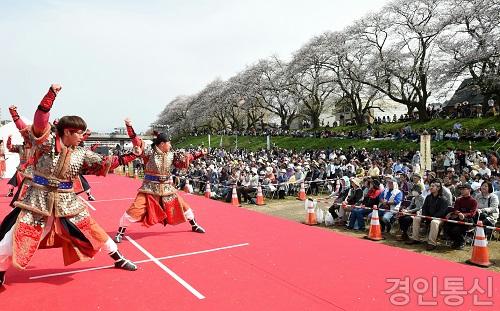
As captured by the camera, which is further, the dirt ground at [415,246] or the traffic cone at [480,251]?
the dirt ground at [415,246]

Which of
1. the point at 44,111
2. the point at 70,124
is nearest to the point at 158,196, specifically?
the point at 70,124

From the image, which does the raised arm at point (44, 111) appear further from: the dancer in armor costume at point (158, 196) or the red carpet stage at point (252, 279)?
the dancer in armor costume at point (158, 196)

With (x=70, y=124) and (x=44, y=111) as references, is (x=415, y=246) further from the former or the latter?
(x=44, y=111)

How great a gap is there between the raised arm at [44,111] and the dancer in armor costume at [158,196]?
2.57 m

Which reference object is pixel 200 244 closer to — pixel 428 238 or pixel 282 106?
pixel 428 238

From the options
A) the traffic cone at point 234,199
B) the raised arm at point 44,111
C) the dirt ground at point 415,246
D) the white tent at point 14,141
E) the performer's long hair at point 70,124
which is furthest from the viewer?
the white tent at point 14,141

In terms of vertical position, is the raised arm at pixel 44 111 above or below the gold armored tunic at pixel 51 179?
above

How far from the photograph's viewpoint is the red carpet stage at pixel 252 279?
4734 millimetres

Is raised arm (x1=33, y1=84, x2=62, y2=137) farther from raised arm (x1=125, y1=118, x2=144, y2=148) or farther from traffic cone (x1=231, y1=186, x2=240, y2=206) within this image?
traffic cone (x1=231, y1=186, x2=240, y2=206)

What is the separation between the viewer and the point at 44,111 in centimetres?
477

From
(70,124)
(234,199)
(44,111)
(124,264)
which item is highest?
(44,111)

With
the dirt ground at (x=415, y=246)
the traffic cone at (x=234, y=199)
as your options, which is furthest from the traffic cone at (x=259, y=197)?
the dirt ground at (x=415, y=246)

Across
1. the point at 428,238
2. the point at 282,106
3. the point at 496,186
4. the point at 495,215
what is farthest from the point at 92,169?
the point at 282,106

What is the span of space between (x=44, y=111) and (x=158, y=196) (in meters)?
3.32
